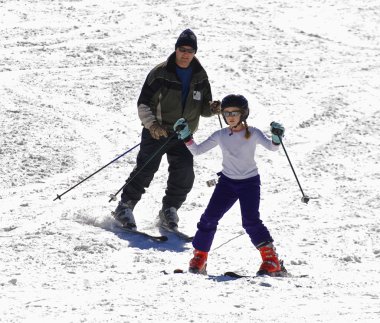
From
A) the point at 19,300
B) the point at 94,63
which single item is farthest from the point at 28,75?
the point at 19,300

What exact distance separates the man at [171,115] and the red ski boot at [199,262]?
133cm

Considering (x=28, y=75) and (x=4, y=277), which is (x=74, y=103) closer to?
(x=28, y=75)

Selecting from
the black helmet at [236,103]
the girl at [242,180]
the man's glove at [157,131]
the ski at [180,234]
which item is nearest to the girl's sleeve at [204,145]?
the girl at [242,180]

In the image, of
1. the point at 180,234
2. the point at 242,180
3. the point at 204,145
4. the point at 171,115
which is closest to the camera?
the point at 242,180

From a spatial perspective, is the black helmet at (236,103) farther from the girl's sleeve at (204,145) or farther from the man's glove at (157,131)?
the man's glove at (157,131)

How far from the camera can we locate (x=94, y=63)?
49.5 feet

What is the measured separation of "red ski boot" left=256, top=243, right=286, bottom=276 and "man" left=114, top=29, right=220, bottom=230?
1.60 meters

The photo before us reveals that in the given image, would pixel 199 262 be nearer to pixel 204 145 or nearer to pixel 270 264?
pixel 270 264

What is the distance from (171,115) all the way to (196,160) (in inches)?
119

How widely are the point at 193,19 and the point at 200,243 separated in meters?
12.2

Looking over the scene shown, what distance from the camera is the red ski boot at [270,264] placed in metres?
6.98

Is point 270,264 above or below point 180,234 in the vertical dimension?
above

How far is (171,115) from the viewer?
8.27 meters

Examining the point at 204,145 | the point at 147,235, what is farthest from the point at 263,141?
the point at 147,235
